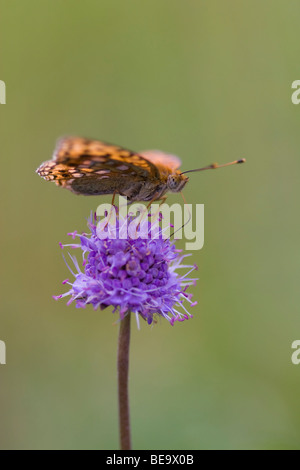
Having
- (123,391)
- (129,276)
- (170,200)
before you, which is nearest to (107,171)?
(129,276)

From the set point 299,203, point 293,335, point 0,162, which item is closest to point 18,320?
point 0,162

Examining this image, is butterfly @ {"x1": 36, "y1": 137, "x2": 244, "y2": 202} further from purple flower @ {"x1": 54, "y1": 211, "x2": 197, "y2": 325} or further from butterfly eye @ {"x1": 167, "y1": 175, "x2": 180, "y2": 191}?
purple flower @ {"x1": 54, "y1": 211, "x2": 197, "y2": 325}

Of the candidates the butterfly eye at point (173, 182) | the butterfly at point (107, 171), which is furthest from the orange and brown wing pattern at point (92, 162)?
the butterfly eye at point (173, 182)

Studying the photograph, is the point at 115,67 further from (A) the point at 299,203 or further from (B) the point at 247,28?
(A) the point at 299,203

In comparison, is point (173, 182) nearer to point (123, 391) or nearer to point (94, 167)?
point (94, 167)

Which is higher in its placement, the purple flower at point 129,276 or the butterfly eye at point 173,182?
the butterfly eye at point 173,182

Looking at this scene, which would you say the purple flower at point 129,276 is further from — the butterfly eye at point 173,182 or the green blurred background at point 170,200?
the green blurred background at point 170,200

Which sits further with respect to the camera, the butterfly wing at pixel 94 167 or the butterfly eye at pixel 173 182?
the butterfly eye at pixel 173 182

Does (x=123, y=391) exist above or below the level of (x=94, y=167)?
below
